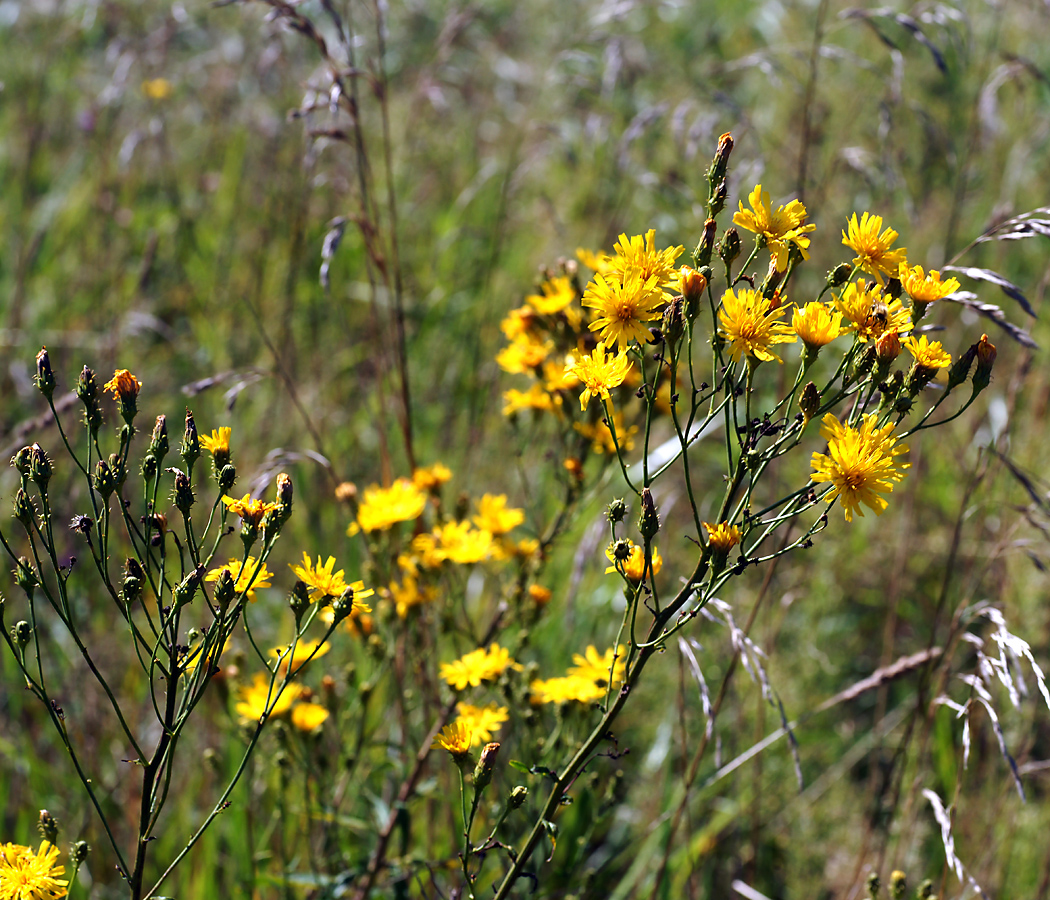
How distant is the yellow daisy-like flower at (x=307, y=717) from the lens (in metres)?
2.37

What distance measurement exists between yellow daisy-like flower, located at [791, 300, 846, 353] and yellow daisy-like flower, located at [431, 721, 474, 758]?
3.36 ft

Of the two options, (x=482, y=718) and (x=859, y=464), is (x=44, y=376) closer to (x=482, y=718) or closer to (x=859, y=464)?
(x=482, y=718)

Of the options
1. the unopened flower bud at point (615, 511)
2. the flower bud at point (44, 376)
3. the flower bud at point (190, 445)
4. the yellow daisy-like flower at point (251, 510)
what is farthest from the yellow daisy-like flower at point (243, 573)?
the unopened flower bud at point (615, 511)

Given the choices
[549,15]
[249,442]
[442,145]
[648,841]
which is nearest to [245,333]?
[249,442]

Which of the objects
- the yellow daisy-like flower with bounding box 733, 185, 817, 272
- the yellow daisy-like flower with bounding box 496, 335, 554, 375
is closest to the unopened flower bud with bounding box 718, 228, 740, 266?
the yellow daisy-like flower with bounding box 733, 185, 817, 272

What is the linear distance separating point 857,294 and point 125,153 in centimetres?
343

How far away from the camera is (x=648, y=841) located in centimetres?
308

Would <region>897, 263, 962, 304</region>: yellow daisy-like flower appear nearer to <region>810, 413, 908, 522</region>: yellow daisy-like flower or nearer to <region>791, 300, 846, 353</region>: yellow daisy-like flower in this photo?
<region>791, 300, 846, 353</region>: yellow daisy-like flower

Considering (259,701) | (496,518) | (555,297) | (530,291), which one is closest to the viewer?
(259,701)

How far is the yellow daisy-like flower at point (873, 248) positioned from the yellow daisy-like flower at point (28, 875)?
1.82m

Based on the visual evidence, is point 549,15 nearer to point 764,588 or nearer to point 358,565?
point 358,565

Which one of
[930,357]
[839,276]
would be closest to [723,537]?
[930,357]

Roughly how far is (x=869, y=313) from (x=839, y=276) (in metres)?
0.16

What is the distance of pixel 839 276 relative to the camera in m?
1.73
